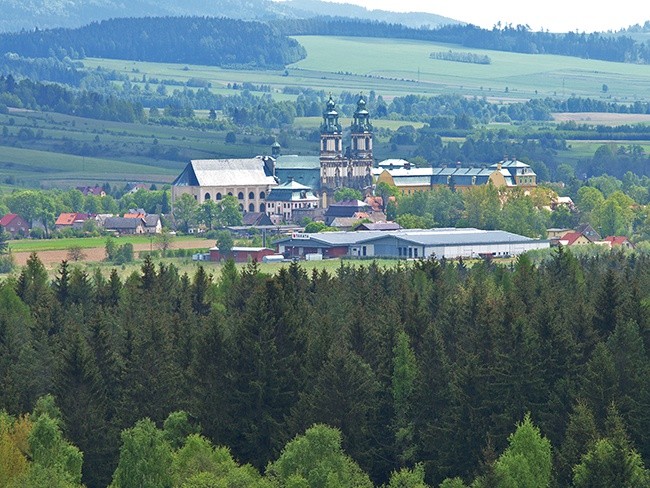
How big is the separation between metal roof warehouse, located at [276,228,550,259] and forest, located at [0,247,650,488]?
8875 cm

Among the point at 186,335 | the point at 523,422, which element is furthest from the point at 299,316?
the point at 523,422

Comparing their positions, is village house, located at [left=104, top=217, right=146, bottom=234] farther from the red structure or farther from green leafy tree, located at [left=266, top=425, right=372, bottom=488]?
green leafy tree, located at [left=266, top=425, right=372, bottom=488]

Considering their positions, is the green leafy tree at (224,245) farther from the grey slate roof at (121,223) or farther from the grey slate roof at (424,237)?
the grey slate roof at (121,223)

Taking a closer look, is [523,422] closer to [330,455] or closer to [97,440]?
[330,455]

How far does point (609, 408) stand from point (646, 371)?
483cm

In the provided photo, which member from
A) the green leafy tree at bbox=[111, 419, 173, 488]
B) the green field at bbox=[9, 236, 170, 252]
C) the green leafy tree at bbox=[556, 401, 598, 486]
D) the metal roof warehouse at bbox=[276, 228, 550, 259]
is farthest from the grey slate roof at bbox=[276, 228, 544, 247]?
the green leafy tree at bbox=[556, 401, 598, 486]

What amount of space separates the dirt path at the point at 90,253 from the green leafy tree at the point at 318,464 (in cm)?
9674

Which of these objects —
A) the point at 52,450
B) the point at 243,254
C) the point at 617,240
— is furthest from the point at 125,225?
the point at 52,450

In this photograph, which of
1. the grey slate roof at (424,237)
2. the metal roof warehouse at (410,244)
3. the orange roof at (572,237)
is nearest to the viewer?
the metal roof warehouse at (410,244)

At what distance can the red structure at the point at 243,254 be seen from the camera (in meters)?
166

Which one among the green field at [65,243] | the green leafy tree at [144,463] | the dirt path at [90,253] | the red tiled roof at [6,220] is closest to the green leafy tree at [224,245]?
the dirt path at [90,253]

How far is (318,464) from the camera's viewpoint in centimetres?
5628

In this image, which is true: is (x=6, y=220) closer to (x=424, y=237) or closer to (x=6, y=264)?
(x=424, y=237)

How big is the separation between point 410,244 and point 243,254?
12.6 metres
